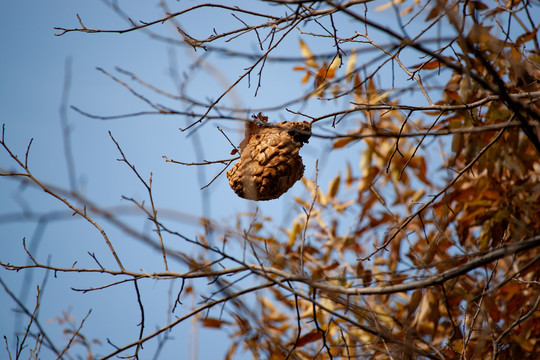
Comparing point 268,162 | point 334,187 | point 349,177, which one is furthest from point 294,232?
point 268,162

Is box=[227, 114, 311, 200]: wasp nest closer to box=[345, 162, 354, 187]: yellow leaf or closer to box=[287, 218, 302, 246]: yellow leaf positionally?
box=[287, 218, 302, 246]: yellow leaf

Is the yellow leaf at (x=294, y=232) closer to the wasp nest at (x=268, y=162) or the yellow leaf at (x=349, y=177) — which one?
the yellow leaf at (x=349, y=177)

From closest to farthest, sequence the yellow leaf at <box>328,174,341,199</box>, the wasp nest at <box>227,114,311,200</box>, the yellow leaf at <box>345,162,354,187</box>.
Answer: the wasp nest at <box>227,114,311,200</box>
the yellow leaf at <box>328,174,341,199</box>
the yellow leaf at <box>345,162,354,187</box>

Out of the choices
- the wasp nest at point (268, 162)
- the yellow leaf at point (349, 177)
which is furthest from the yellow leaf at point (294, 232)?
the wasp nest at point (268, 162)

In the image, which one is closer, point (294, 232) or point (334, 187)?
point (294, 232)

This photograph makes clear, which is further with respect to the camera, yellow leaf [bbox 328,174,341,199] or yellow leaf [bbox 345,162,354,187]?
yellow leaf [bbox 345,162,354,187]

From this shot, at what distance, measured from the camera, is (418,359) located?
176 centimetres

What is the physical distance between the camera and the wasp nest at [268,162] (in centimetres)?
179

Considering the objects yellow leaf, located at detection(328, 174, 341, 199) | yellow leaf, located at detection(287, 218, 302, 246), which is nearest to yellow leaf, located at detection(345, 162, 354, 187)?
yellow leaf, located at detection(328, 174, 341, 199)

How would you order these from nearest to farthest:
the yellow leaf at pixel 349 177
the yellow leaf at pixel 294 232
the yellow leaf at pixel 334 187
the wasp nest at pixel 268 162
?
the wasp nest at pixel 268 162 → the yellow leaf at pixel 294 232 → the yellow leaf at pixel 334 187 → the yellow leaf at pixel 349 177

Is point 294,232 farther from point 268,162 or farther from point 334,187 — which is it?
point 268,162

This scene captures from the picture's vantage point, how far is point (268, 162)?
70.6 inches

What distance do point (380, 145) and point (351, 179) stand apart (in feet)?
1.68

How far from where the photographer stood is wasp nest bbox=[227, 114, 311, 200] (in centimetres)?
179
